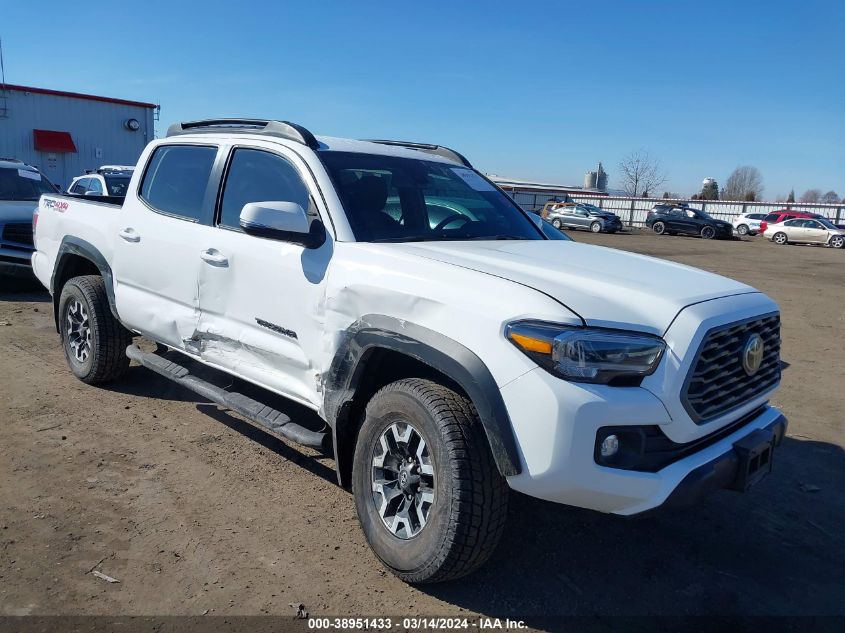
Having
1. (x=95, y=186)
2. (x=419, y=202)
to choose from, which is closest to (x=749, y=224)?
(x=95, y=186)

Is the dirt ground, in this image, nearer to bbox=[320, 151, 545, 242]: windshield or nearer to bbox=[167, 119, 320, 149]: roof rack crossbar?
bbox=[320, 151, 545, 242]: windshield

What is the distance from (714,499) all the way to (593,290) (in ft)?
6.31

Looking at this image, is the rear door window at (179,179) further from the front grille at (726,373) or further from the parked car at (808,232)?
the parked car at (808,232)

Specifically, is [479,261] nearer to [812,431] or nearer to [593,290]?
[593,290]

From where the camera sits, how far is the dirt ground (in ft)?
9.89

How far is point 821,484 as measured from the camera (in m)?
4.32

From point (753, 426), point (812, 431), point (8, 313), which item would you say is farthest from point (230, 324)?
point (8, 313)

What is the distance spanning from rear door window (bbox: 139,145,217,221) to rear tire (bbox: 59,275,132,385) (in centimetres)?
95

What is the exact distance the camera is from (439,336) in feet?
9.45

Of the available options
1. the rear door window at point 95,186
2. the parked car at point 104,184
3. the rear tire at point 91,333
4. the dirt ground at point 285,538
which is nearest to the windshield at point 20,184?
the parked car at point 104,184

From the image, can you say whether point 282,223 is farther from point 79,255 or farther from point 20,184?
point 20,184

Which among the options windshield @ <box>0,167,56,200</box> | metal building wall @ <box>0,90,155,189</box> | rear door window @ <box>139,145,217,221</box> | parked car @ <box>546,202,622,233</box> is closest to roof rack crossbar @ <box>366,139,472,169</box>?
rear door window @ <box>139,145,217,221</box>

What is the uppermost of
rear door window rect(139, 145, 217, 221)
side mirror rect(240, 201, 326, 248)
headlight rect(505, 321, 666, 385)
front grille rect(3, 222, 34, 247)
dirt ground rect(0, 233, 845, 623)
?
rear door window rect(139, 145, 217, 221)

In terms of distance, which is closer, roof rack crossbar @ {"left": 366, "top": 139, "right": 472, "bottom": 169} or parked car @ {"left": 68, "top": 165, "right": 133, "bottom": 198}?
roof rack crossbar @ {"left": 366, "top": 139, "right": 472, "bottom": 169}
